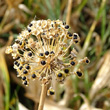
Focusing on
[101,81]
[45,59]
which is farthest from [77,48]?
[45,59]

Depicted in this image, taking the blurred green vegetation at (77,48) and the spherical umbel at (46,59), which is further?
the blurred green vegetation at (77,48)

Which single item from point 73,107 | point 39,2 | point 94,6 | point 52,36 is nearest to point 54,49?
point 52,36

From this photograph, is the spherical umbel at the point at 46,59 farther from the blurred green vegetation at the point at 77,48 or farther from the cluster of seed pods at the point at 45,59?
the blurred green vegetation at the point at 77,48

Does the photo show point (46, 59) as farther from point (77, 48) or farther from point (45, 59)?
point (77, 48)

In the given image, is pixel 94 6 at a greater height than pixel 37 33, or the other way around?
pixel 94 6

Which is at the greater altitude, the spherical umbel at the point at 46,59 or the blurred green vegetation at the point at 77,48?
the blurred green vegetation at the point at 77,48

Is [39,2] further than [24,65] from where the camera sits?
Yes

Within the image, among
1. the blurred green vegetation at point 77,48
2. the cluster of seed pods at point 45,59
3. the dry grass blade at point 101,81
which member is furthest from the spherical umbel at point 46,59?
the dry grass blade at point 101,81

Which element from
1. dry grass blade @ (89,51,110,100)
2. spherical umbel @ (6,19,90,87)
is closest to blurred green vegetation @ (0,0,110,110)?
dry grass blade @ (89,51,110,100)

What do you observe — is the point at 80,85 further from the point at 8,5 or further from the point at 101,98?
the point at 8,5
